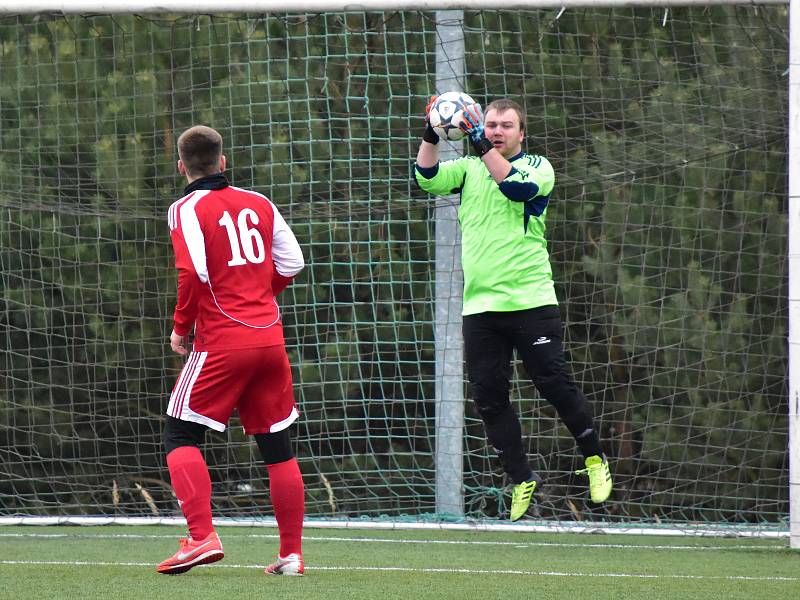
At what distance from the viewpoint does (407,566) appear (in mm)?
5332

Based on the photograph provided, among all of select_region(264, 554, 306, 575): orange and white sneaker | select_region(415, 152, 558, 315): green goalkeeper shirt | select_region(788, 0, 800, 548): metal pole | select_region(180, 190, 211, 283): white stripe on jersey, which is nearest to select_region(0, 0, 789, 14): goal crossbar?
select_region(788, 0, 800, 548): metal pole

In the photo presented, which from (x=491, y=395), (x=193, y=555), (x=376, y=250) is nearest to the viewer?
(x=193, y=555)

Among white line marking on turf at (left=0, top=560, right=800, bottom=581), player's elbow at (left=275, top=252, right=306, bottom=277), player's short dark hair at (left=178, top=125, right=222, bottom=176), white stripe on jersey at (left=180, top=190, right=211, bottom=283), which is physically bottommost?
white line marking on turf at (left=0, top=560, right=800, bottom=581)

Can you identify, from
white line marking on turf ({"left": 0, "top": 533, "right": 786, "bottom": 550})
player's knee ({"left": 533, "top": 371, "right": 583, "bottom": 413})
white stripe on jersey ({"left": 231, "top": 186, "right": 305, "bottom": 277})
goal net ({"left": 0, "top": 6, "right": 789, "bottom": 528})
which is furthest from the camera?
goal net ({"left": 0, "top": 6, "right": 789, "bottom": 528})

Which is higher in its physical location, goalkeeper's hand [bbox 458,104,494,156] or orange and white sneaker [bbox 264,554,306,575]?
goalkeeper's hand [bbox 458,104,494,156]

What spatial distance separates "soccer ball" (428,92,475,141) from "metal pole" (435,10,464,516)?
1653mm

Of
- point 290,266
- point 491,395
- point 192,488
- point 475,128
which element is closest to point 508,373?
point 491,395

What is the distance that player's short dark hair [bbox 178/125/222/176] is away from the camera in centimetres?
477

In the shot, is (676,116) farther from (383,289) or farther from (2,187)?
(2,187)

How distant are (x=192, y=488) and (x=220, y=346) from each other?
528mm

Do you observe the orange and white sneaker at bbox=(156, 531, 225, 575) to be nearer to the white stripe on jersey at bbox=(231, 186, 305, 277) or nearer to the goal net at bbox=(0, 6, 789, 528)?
the white stripe on jersey at bbox=(231, 186, 305, 277)

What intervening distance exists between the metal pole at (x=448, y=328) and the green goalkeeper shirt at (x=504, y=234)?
1.34 meters

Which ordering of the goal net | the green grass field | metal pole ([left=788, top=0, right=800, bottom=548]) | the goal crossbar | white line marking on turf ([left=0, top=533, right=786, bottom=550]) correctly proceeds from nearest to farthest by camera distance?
the green grass field
metal pole ([left=788, top=0, right=800, bottom=548])
white line marking on turf ([left=0, top=533, right=786, bottom=550])
the goal crossbar
the goal net

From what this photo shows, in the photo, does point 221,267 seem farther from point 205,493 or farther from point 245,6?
point 245,6
